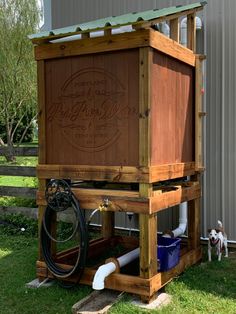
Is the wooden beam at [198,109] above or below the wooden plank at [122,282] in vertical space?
above

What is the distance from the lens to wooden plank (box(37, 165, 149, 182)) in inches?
150

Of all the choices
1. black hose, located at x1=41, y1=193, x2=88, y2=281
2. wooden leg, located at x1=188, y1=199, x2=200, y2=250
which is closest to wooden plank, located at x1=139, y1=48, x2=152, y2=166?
black hose, located at x1=41, y1=193, x2=88, y2=281

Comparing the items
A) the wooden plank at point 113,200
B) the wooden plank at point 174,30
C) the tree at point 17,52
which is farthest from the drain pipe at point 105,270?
the tree at point 17,52

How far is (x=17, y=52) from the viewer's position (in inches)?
719

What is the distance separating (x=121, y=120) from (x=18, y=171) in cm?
321

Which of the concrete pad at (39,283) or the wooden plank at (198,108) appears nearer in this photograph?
the concrete pad at (39,283)

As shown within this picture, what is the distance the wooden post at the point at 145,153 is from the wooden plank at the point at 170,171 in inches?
4.1

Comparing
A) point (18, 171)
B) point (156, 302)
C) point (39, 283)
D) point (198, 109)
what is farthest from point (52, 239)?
point (18, 171)

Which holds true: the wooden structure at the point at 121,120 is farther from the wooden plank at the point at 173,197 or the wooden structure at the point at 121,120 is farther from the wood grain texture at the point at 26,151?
the wood grain texture at the point at 26,151

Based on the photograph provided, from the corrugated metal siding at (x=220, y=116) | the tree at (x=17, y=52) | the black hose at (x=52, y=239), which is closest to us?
the black hose at (x=52, y=239)

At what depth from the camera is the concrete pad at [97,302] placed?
3.54m

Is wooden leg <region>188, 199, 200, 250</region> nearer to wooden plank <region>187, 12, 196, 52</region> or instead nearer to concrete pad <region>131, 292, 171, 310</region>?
concrete pad <region>131, 292, 171, 310</region>

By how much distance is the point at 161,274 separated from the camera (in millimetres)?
3984

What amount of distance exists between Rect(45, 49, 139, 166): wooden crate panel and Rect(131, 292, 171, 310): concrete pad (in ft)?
3.94
